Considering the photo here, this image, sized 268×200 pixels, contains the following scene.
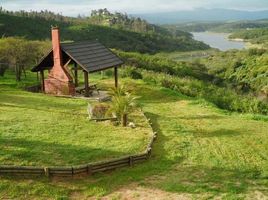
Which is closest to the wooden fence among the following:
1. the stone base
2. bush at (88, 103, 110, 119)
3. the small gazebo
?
bush at (88, 103, 110, 119)

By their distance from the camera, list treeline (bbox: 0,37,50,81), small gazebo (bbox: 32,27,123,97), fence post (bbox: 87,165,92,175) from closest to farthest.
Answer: fence post (bbox: 87,165,92,175) → small gazebo (bbox: 32,27,123,97) → treeline (bbox: 0,37,50,81)

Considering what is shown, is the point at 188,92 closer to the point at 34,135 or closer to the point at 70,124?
the point at 70,124

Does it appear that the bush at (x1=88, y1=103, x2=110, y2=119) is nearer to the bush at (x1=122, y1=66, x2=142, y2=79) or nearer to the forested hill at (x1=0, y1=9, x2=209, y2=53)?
the bush at (x1=122, y1=66, x2=142, y2=79)

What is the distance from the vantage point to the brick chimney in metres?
21.7

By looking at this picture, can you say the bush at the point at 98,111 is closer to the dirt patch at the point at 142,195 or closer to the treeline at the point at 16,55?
the dirt patch at the point at 142,195

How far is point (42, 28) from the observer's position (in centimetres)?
8031

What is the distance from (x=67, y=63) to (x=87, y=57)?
1087mm

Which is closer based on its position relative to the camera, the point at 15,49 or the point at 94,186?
the point at 94,186

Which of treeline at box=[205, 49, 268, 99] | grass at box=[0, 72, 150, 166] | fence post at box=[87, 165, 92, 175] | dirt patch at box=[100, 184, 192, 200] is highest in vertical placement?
grass at box=[0, 72, 150, 166]

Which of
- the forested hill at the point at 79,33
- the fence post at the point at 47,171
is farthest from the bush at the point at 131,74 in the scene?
the forested hill at the point at 79,33

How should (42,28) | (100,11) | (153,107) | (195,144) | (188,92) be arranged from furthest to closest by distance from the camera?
(100,11)
(42,28)
(188,92)
(153,107)
(195,144)

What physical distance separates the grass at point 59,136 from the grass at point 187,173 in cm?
80

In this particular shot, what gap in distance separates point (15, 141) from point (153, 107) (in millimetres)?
8844

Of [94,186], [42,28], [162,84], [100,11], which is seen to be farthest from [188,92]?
[100,11]
